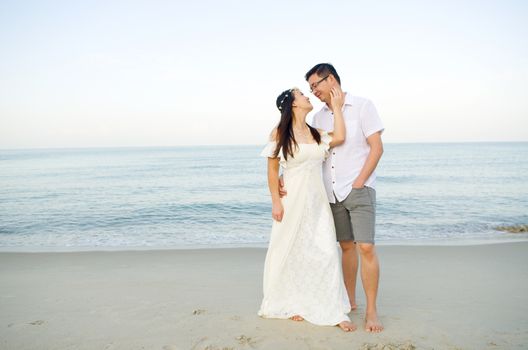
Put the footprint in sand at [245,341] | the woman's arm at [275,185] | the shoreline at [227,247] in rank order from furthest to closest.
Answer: the shoreline at [227,247] → the woman's arm at [275,185] → the footprint in sand at [245,341]

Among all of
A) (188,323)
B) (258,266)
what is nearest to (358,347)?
(188,323)

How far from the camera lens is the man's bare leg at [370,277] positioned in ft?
12.2

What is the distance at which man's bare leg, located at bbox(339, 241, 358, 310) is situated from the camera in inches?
162

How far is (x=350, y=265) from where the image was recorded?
4.20 meters

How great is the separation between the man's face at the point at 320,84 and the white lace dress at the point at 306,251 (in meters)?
0.38

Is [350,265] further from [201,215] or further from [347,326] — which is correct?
[201,215]

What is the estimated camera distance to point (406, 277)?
5.88m

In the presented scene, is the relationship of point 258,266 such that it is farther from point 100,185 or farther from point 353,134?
point 100,185

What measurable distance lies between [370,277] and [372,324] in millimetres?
420


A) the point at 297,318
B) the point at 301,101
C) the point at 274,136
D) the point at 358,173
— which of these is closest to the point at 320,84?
the point at 301,101

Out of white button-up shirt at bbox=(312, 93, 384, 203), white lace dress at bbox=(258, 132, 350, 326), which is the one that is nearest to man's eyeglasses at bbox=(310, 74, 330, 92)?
white button-up shirt at bbox=(312, 93, 384, 203)

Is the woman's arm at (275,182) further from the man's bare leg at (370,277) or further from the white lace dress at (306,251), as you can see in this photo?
the man's bare leg at (370,277)

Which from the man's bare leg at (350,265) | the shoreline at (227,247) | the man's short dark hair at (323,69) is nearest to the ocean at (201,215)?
the shoreline at (227,247)

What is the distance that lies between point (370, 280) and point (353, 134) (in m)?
1.33
